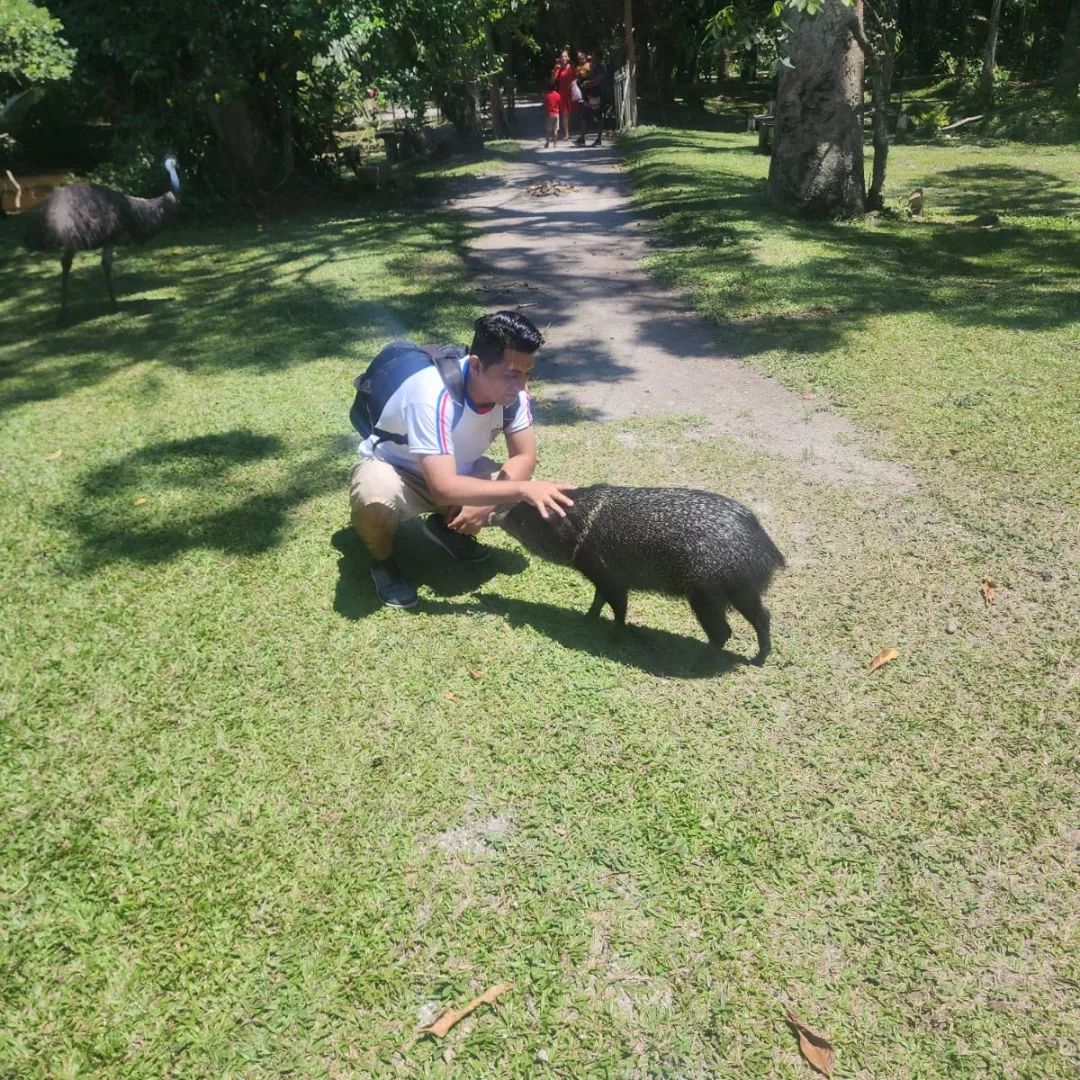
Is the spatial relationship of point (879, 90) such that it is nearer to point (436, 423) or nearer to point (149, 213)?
point (149, 213)

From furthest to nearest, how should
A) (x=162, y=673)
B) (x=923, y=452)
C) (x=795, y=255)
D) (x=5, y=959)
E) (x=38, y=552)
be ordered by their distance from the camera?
1. (x=795, y=255)
2. (x=923, y=452)
3. (x=38, y=552)
4. (x=162, y=673)
5. (x=5, y=959)

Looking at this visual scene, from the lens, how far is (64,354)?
7.81m

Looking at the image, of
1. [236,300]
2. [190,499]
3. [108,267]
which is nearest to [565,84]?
[236,300]

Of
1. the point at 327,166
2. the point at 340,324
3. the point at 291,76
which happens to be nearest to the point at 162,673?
the point at 340,324

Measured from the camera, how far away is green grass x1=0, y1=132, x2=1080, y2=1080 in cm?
230

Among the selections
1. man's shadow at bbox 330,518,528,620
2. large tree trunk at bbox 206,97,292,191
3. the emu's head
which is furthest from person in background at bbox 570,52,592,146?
man's shadow at bbox 330,518,528,620

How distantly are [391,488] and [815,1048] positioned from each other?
2661mm

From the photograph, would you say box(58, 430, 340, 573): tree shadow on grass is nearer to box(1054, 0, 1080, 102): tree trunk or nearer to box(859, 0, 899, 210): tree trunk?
box(859, 0, 899, 210): tree trunk

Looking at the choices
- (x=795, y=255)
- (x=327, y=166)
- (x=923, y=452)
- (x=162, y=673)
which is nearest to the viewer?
(x=162, y=673)

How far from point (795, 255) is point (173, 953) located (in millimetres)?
9159

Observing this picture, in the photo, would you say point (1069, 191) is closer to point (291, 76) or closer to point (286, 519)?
point (291, 76)

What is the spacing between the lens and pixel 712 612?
3439 millimetres

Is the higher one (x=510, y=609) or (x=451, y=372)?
(x=451, y=372)

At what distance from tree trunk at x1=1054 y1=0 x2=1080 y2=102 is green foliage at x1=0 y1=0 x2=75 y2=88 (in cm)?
2200
